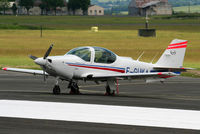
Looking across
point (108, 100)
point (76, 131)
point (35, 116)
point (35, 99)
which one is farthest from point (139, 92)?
point (76, 131)

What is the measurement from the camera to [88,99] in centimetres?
1836

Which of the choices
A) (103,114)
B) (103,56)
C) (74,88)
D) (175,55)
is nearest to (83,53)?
(103,56)

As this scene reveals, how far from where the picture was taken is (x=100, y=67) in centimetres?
2055

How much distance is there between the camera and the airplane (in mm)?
19703

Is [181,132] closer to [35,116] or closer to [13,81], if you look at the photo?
[35,116]

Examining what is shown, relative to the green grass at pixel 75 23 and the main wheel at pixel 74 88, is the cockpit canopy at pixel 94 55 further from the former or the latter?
the green grass at pixel 75 23

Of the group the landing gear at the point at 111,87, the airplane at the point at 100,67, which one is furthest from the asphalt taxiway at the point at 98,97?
the airplane at the point at 100,67

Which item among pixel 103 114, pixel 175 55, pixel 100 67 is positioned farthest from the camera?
pixel 175 55

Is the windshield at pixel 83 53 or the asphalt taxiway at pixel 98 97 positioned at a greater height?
the windshield at pixel 83 53

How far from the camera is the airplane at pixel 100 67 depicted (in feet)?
64.6

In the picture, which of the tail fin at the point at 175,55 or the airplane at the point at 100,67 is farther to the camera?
the tail fin at the point at 175,55

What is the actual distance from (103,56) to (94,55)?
17.3 inches

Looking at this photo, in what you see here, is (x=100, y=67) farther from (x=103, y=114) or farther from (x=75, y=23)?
(x=75, y=23)

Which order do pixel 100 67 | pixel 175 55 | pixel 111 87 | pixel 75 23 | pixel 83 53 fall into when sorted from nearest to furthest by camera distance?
pixel 83 53 → pixel 100 67 → pixel 111 87 → pixel 175 55 → pixel 75 23
